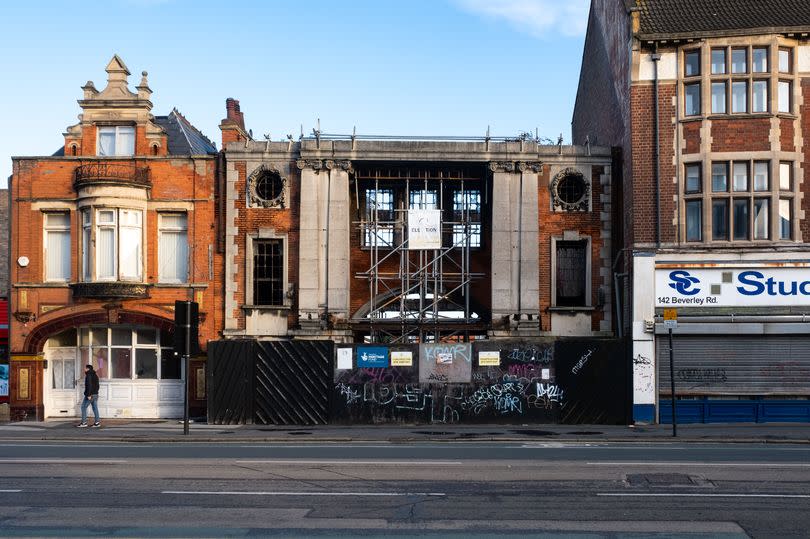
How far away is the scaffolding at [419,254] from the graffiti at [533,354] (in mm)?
2168

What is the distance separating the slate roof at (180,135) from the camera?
29141 mm

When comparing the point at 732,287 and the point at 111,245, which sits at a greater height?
the point at 111,245

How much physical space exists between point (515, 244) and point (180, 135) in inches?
445

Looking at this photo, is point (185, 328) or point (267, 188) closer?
point (185, 328)

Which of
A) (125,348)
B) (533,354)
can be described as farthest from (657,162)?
(125,348)

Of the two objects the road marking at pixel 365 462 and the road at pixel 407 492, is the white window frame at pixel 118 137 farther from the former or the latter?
the road marking at pixel 365 462

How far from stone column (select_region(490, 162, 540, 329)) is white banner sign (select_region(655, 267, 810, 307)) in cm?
363

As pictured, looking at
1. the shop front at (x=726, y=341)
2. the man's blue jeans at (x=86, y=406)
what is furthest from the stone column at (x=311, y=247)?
the shop front at (x=726, y=341)

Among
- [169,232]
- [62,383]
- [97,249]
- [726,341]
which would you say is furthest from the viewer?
[62,383]

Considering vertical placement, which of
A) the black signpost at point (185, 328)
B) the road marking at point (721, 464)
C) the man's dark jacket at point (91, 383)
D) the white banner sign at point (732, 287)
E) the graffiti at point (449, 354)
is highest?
the white banner sign at point (732, 287)

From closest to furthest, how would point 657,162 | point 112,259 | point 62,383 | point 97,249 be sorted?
point 657,162, point 97,249, point 112,259, point 62,383

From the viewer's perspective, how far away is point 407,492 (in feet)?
44.1

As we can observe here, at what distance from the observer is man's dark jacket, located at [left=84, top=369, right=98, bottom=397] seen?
990 inches

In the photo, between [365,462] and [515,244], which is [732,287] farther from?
[365,462]
